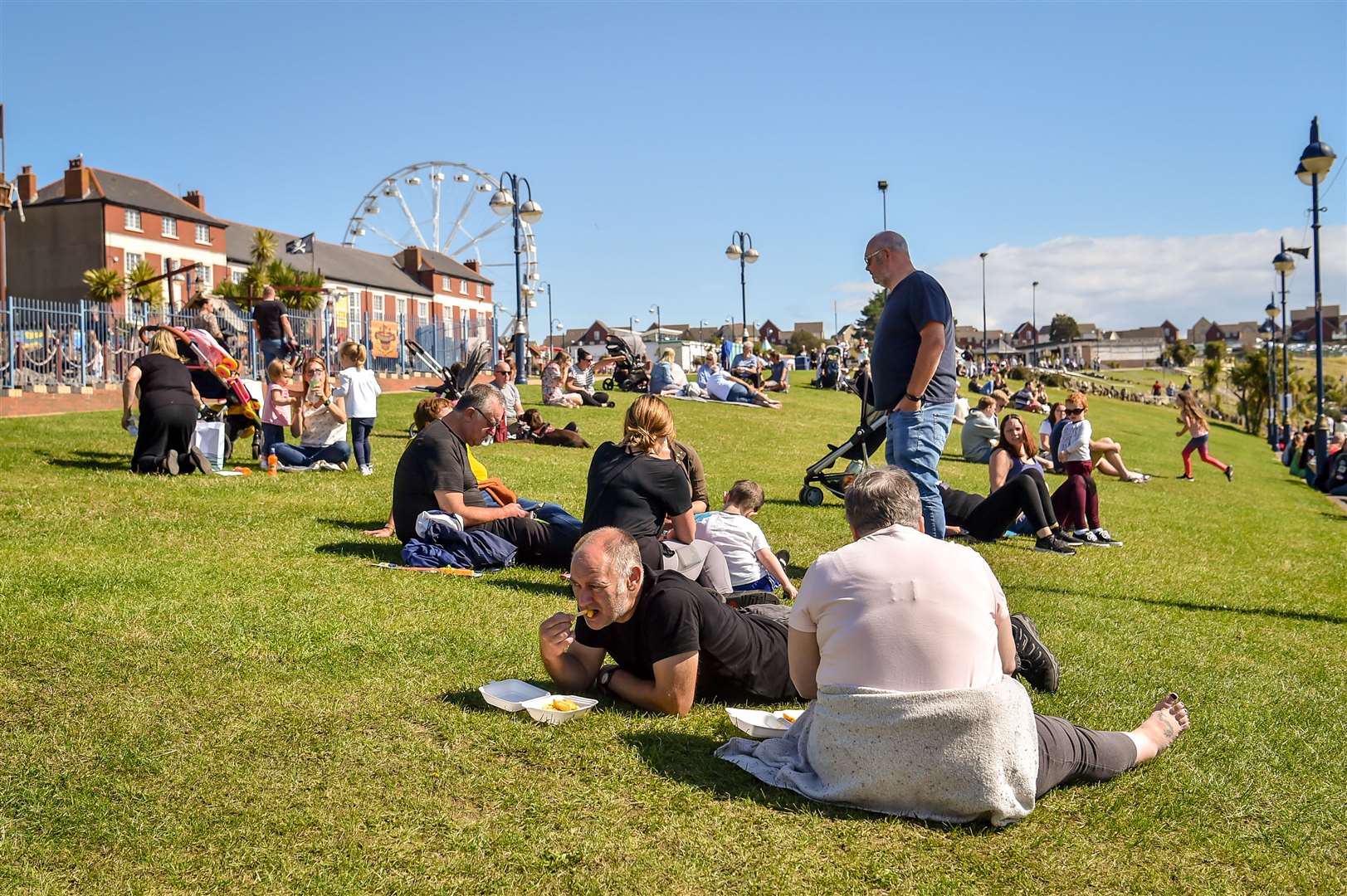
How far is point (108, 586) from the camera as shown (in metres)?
6.24

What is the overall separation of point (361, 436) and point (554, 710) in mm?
8524

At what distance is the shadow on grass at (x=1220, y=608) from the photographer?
7637mm

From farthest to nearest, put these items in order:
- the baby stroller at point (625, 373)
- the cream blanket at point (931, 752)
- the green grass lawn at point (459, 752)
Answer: the baby stroller at point (625, 373) → the cream blanket at point (931, 752) → the green grass lawn at point (459, 752)

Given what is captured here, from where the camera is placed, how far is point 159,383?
10953 mm

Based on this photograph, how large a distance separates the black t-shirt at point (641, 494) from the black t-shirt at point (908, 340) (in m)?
1.82

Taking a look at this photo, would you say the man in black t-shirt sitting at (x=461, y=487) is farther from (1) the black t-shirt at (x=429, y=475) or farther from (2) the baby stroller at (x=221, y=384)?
(2) the baby stroller at (x=221, y=384)

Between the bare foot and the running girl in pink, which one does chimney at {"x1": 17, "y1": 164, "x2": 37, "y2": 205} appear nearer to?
the running girl in pink

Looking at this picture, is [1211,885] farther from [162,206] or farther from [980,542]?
[162,206]

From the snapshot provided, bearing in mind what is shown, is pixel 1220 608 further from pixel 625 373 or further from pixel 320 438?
pixel 625 373

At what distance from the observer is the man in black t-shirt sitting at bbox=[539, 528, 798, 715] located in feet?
13.9

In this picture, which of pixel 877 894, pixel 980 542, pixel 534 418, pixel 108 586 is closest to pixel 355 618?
pixel 108 586

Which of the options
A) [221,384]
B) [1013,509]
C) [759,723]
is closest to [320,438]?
[221,384]

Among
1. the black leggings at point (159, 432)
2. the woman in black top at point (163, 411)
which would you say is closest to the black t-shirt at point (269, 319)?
the woman in black top at point (163, 411)

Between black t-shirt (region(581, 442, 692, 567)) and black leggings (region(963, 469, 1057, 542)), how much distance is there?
15.3ft
